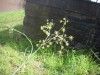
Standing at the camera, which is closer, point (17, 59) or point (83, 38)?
point (17, 59)

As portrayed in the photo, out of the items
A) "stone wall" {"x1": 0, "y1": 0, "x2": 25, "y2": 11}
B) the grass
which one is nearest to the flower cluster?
the grass

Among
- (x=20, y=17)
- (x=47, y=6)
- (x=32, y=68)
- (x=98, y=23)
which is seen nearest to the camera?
(x=32, y=68)

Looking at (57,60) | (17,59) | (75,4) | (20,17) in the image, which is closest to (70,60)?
(57,60)

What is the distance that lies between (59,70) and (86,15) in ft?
6.21

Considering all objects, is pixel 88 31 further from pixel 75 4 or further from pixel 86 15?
pixel 75 4

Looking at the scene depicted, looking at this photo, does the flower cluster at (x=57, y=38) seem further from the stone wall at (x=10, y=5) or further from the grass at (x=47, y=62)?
the stone wall at (x=10, y=5)

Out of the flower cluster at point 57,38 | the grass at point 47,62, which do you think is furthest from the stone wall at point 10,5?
the flower cluster at point 57,38

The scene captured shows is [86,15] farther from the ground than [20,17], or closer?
farther from the ground

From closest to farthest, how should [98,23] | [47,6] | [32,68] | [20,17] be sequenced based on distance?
[32,68]
[98,23]
[47,6]
[20,17]

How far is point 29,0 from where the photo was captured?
7090 millimetres

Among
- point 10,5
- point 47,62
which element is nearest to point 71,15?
point 47,62

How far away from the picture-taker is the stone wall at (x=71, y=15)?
623 cm

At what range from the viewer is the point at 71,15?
647cm

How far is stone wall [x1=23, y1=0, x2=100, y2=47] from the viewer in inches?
245
